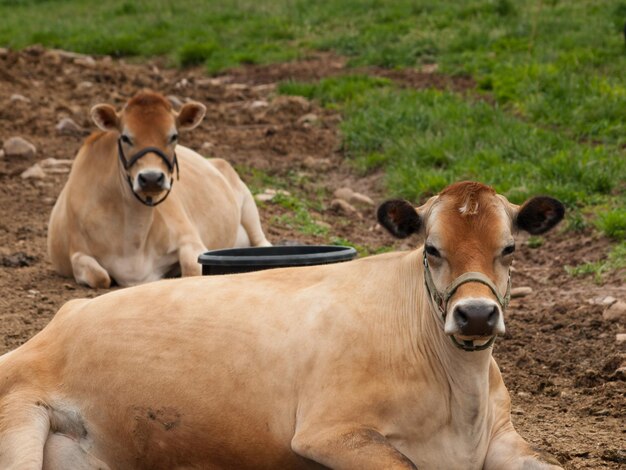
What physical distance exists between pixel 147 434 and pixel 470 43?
12.3 m

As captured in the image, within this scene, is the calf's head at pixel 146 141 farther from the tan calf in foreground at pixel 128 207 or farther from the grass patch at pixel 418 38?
the grass patch at pixel 418 38

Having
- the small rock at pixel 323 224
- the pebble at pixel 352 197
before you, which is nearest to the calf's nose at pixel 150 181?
the small rock at pixel 323 224

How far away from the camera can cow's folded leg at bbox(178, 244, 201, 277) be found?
962 centimetres

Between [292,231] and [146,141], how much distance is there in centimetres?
195

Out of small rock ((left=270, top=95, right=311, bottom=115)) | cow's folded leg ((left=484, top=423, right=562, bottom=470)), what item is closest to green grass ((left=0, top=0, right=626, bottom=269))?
small rock ((left=270, top=95, right=311, bottom=115))

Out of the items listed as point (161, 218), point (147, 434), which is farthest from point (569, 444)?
point (161, 218)

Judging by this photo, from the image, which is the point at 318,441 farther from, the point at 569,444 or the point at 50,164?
the point at 50,164

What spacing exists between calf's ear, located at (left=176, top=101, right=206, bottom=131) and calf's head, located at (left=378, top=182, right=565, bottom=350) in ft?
17.3

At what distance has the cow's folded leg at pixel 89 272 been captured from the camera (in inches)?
375

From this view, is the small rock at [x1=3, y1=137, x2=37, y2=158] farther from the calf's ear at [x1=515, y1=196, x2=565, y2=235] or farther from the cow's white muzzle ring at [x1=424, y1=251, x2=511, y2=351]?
the calf's ear at [x1=515, y1=196, x2=565, y2=235]

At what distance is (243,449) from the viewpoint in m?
5.23

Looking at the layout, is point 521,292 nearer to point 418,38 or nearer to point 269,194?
point 269,194

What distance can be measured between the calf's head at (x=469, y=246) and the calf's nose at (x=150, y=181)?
4.30 m

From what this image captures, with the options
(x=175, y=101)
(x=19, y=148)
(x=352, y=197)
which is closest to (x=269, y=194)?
(x=352, y=197)
